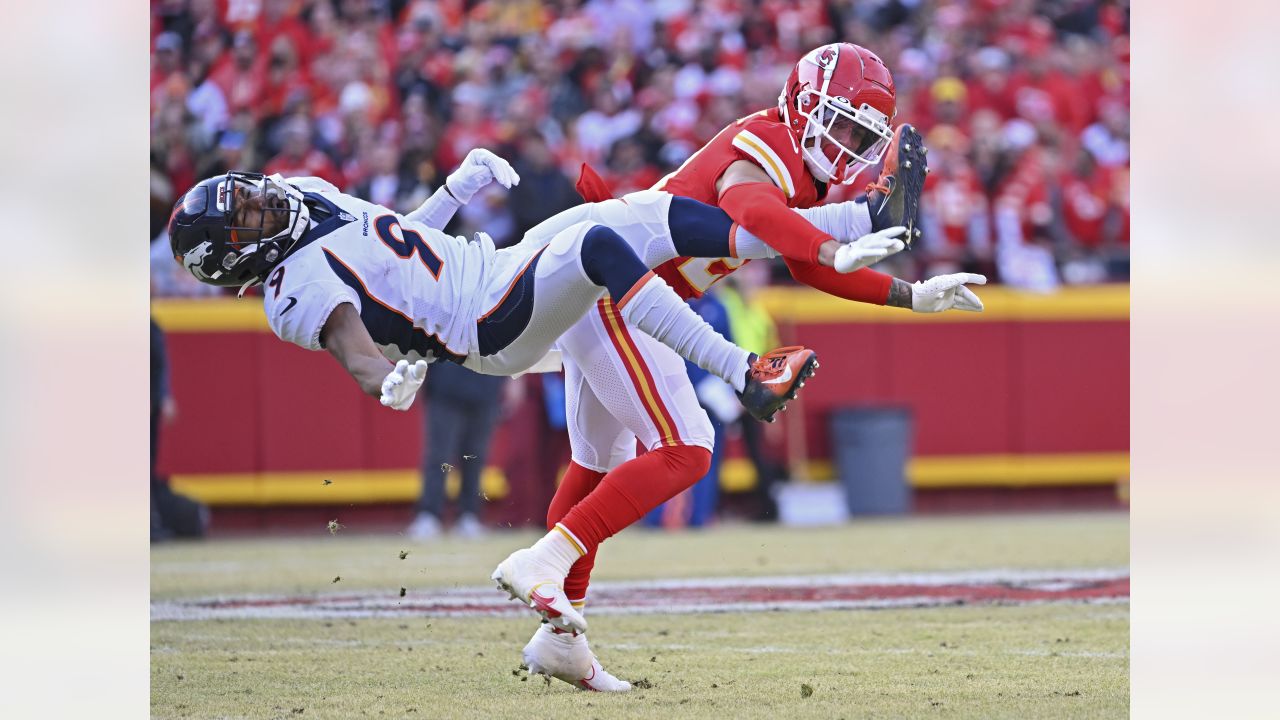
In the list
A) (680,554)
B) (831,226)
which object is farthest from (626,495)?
(680,554)

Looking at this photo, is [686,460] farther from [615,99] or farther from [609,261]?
[615,99]

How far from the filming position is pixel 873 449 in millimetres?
10539

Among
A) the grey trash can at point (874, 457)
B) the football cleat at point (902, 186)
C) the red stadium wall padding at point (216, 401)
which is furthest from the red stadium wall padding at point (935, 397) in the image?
the football cleat at point (902, 186)

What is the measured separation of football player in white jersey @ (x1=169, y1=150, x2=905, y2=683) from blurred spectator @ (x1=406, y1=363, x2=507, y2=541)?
16.3 ft

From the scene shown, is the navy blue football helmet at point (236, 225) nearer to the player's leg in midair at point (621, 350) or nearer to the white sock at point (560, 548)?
the player's leg in midair at point (621, 350)

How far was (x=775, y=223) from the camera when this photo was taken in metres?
3.94

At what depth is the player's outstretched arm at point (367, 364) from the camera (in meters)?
3.53

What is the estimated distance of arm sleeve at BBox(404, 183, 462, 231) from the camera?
14.8 ft

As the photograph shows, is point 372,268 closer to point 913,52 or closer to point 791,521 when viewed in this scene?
point 791,521

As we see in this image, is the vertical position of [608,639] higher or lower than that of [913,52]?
lower

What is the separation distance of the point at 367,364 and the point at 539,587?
694mm

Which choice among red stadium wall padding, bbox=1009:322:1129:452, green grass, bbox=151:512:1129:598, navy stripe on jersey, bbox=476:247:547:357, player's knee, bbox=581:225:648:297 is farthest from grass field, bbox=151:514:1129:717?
red stadium wall padding, bbox=1009:322:1129:452

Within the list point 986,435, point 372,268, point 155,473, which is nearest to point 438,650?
point 372,268

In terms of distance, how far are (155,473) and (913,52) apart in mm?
6668
